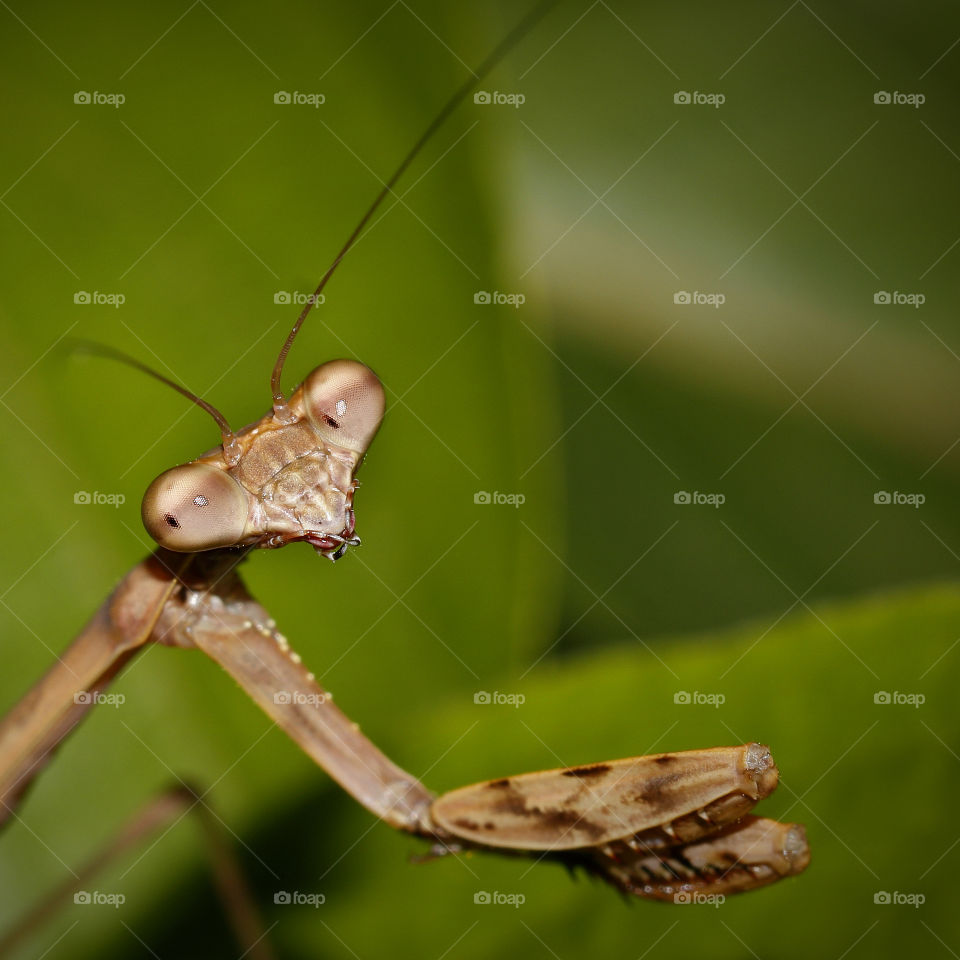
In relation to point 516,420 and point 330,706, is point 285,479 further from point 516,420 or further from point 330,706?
point 516,420

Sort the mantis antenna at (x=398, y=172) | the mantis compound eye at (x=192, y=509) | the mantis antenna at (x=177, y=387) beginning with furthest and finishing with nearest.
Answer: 1. the mantis antenna at (x=398, y=172)
2. the mantis antenna at (x=177, y=387)
3. the mantis compound eye at (x=192, y=509)

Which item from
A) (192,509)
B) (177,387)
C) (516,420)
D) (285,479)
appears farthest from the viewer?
(516,420)

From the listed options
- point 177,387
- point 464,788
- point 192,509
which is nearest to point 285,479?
point 192,509

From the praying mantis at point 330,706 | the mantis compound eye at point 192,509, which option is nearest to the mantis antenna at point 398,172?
the praying mantis at point 330,706

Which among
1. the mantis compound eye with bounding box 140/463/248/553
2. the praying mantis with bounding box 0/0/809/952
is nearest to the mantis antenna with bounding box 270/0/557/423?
the praying mantis with bounding box 0/0/809/952

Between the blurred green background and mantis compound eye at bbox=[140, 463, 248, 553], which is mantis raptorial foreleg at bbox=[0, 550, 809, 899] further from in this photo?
mantis compound eye at bbox=[140, 463, 248, 553]

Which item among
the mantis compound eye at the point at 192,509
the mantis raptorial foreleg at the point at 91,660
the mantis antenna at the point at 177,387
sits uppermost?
the mantis antenna at the point at 177,387

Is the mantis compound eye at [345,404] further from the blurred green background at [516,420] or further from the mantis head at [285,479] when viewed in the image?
the blurred green background at [516,420]
